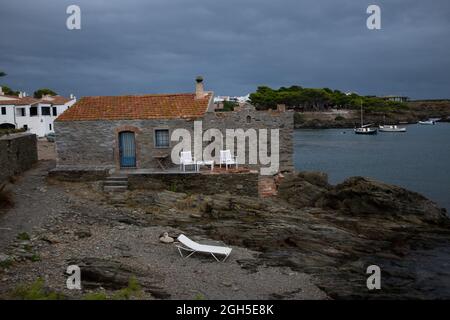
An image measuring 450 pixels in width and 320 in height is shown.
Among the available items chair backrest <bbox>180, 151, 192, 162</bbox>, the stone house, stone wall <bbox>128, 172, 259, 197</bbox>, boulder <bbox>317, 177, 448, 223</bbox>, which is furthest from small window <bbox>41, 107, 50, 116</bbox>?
boulder <bbox>317, 177, 448, 223</bbox>

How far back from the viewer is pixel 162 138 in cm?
2284

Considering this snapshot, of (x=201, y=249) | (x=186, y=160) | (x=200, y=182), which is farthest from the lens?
(x=186, y=160)

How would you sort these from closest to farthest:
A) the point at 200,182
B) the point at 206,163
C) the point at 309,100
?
the point at 200,182
the point at 206,163
the point at 309,100

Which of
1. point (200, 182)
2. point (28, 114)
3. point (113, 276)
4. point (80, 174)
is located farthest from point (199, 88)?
point (28, 114)

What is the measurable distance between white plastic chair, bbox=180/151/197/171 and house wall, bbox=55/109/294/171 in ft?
2.72

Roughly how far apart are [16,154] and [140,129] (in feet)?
22.7

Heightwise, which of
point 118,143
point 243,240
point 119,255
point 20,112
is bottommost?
point 243,240

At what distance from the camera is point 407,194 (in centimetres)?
2169

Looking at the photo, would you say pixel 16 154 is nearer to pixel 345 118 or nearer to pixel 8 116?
pixel 8 116

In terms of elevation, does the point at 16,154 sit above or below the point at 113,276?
above

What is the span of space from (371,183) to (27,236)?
53.2 ft

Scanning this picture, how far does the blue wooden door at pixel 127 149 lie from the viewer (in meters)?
23.0

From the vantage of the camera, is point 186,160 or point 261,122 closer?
point 186,160
